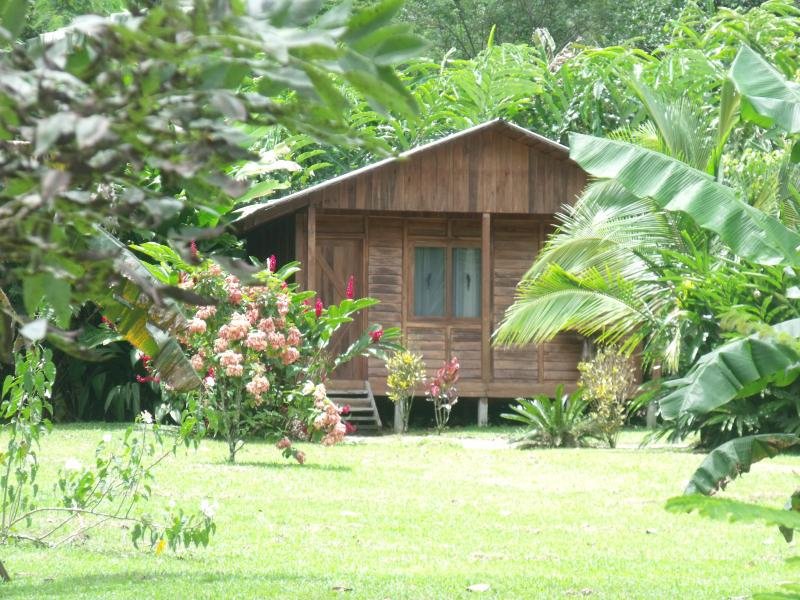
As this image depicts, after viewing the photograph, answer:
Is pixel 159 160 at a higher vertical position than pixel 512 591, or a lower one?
higher

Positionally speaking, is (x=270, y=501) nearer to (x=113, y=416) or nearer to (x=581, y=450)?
(x=581, y=450)

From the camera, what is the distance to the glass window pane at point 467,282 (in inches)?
792

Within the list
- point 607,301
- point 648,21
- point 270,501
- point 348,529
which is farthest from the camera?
point 648,21

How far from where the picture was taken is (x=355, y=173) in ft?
60.1

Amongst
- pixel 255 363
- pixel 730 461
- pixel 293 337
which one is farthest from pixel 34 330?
pixel 293 337

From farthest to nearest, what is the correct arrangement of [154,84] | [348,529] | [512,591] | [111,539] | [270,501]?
[270,501] < [348,529] < [111,539] < [512,591] < [154,84]

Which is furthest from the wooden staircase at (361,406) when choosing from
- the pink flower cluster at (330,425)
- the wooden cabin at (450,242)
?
the pink flower cluster at (330,425)

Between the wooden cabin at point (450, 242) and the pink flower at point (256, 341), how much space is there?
5.30 metres

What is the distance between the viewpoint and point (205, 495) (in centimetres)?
1007

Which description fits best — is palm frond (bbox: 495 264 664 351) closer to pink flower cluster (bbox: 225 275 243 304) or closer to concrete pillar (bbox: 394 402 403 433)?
pink flower cluster (bbox: 225 275 243 304)

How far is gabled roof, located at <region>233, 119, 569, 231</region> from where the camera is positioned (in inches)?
706

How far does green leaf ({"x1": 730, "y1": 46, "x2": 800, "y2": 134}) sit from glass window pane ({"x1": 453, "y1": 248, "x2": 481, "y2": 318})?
39.5 ft

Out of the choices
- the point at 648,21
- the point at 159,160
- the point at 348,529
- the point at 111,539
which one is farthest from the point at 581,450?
the point at 648,21

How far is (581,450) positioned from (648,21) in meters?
22.3
